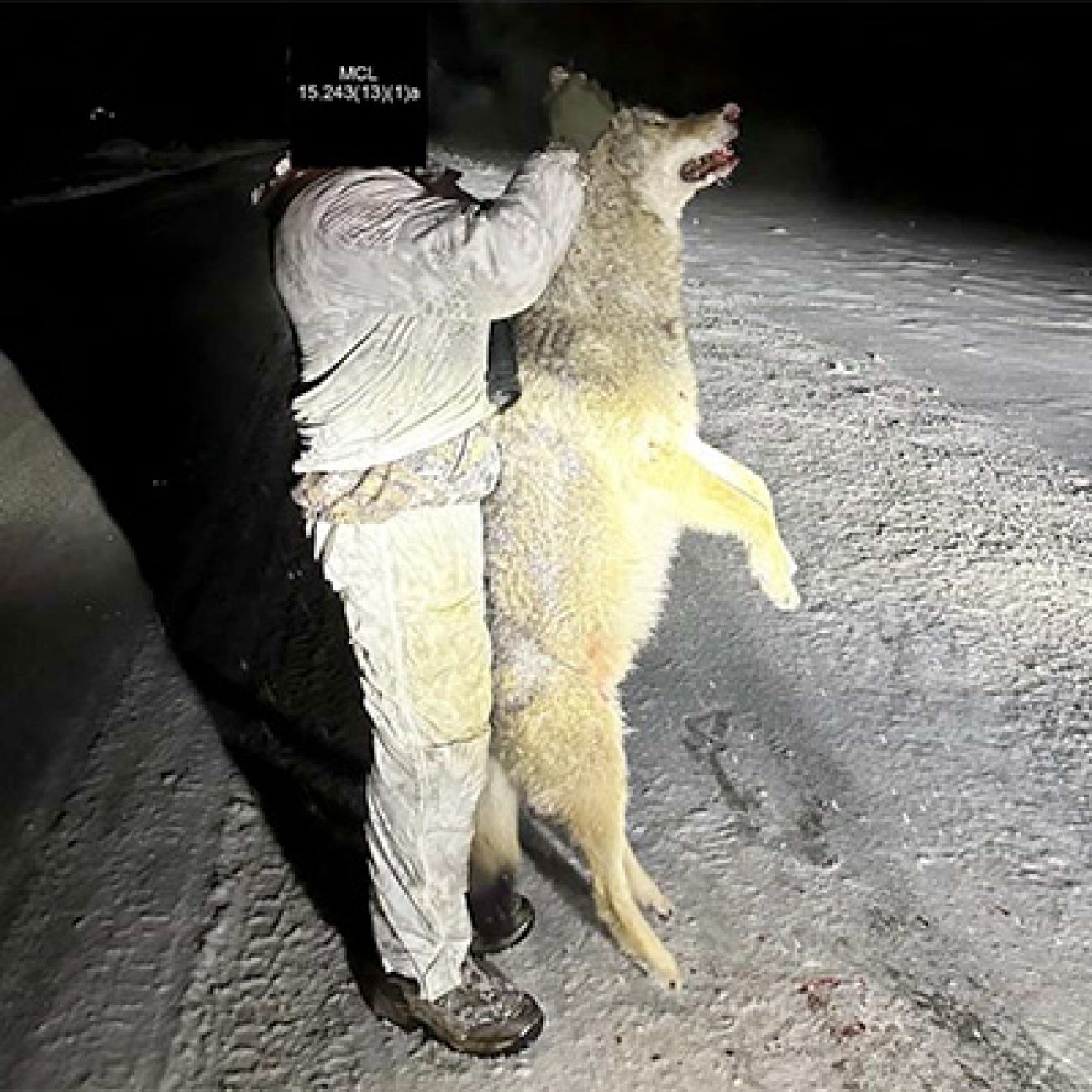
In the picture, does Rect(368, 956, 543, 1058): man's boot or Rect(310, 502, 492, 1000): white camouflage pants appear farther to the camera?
Rect(368, 956, 543, 1058): man's boot

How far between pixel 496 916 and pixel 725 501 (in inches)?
37.7

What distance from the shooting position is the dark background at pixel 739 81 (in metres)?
7.20

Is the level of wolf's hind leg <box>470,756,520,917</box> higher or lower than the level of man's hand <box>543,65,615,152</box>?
lower

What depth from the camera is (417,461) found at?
1941 mm

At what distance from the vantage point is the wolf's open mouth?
2.41 meters

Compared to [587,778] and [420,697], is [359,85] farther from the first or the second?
[587,778]

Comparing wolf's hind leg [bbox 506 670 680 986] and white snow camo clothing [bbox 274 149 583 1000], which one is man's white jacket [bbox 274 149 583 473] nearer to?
white snow camo clothing [bbox 274 149 583 1000]

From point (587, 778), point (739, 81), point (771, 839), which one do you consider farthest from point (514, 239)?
point (739, 81)

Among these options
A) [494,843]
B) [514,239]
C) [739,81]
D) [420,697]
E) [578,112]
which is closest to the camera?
[514,239]

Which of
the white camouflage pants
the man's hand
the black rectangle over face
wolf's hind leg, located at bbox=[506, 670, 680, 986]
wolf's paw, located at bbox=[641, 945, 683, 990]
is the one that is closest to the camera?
the black rectangle over face

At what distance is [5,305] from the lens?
19.7ft

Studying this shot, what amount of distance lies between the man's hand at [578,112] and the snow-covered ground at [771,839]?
151cm

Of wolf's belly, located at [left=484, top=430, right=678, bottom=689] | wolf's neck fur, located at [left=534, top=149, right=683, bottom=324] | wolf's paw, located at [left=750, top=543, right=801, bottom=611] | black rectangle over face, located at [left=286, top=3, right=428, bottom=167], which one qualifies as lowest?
wolf's paw, located at [left=750, top=543, right=801, bottom=611]

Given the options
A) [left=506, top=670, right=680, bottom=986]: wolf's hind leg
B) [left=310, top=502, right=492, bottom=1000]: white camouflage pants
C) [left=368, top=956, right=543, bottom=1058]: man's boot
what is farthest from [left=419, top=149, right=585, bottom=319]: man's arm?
[left=368, top=956, right=543, bottom=1058]: man's boot
